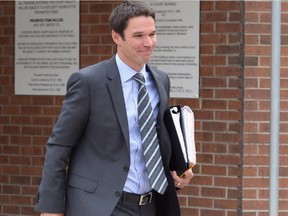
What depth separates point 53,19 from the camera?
6238 mm

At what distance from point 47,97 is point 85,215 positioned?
3.19 metres

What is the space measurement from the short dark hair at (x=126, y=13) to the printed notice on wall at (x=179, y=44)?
2615 mm

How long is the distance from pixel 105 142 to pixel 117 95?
24 cm

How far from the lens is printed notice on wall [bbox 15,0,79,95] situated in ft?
20.3

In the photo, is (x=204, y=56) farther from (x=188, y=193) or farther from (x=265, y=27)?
(x=188, y=193)

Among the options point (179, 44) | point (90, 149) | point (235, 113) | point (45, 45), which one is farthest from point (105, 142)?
point (45, 45)

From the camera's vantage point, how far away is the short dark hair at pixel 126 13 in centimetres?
316

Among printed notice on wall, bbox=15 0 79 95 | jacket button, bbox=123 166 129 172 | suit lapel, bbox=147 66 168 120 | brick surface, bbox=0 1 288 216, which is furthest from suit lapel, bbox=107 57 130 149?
printed notice on wall, bbox=15 0 79 95

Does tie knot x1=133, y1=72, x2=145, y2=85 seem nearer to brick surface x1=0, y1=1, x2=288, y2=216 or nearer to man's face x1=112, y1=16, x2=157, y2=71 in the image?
man's face x1=112, y1=16, x2=157, y2=71

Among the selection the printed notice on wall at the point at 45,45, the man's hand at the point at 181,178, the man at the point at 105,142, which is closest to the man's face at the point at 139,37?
the man at the point at 105,142

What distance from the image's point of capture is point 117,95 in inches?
127

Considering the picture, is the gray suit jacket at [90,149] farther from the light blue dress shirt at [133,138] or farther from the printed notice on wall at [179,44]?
the printed notice on wall at [179,44]

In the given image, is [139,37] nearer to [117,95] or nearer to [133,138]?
[117,95]

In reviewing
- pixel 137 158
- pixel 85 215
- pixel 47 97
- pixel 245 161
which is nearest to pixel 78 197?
pixel 85 215
